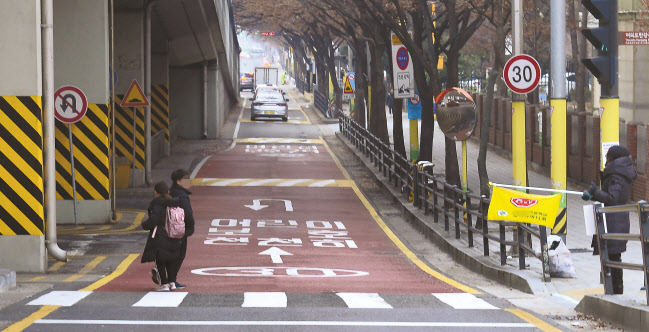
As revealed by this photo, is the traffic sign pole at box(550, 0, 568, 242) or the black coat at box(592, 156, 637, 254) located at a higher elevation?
the traffic sign pole at box(550, 0, 568, 242)

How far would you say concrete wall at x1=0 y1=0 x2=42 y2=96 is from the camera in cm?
1533

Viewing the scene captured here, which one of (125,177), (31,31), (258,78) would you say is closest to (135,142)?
(125,177)

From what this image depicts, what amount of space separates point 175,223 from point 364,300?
2.57 metres

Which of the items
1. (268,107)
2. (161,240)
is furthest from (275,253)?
(268,107)

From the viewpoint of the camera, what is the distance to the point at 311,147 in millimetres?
44344

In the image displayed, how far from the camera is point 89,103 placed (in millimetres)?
22422

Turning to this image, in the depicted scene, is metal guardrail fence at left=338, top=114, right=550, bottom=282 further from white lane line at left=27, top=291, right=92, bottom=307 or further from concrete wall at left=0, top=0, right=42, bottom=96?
concrete wall at left=0, top=0, right=42, bottom=96

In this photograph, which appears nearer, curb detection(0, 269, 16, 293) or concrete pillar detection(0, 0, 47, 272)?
curb detection(0, 269, 16, 293)

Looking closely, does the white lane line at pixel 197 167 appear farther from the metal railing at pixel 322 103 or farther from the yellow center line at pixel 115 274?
the metal railing at pixel 322 103

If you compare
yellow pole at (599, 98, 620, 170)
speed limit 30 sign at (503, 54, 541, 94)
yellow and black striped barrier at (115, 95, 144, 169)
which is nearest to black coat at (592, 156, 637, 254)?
yellow pole at (599, 98, 620, 170)

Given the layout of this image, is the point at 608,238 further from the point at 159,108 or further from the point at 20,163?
the point at 159,108

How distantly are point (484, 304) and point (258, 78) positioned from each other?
107962 millimetres

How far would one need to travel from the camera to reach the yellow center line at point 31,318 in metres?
10.2

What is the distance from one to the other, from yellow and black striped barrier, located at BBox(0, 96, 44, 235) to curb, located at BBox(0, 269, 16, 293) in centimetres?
185
